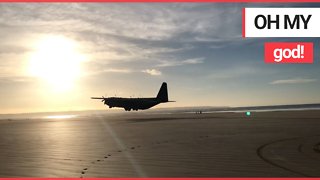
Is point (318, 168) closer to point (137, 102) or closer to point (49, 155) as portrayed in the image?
point (49, 155)

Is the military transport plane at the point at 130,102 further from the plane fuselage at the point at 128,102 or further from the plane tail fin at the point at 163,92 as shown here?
the plane tail fin at the point at 163,92

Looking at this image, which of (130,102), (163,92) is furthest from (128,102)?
(163,92)

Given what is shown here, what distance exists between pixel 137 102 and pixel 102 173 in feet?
258

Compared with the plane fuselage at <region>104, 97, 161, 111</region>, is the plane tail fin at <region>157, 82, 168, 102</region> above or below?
above

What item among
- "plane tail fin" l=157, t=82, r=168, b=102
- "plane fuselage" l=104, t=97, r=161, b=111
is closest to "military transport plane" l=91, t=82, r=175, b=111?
"plane fuselage" l=104, t=97, r=161, b=111

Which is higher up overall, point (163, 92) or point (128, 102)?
point (163, 92)

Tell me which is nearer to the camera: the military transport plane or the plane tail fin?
the military transport plane

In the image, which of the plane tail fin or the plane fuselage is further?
the plane tail fin

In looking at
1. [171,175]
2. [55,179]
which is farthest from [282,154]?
[55,179]

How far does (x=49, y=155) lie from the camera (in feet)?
50.0

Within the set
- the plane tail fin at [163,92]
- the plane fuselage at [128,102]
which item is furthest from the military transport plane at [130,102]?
the plane tail fin at [163,92]

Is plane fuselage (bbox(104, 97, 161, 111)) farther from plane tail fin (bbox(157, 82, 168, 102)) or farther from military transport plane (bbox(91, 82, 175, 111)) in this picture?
plane tail fin (bbox(157, 82, 168, 102))

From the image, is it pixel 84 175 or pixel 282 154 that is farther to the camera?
pixel 282 154

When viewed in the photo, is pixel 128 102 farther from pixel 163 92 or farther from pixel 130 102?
pixel 163 92
